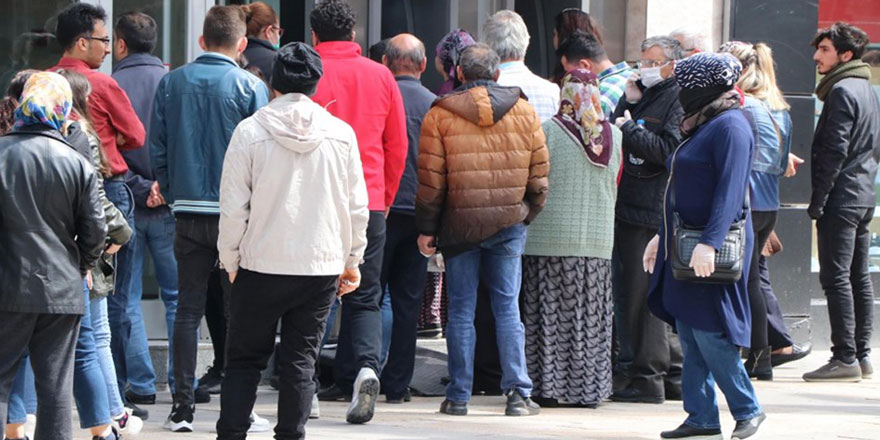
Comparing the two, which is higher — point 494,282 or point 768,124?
point 768,124

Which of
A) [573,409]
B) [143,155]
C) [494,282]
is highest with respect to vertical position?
[143,155]

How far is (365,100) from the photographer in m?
7.62

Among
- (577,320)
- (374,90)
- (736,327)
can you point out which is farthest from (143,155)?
(736,327)

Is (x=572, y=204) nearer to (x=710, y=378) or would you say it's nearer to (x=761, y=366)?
(x=710, y=378)

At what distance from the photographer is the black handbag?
6.60 metres

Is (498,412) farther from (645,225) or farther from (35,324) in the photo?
(35,324)

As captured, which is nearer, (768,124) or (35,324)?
(35,324)

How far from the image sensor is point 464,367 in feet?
25.3

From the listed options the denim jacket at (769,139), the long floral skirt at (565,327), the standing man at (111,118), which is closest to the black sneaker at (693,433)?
the long floral skirt at (565,327)

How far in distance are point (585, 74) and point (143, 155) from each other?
2283 mm

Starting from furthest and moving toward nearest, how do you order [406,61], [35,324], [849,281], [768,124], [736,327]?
[849,281] → [768,124] → [406,61] → [736,327] → [35,324]

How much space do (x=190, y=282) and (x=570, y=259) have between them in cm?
208

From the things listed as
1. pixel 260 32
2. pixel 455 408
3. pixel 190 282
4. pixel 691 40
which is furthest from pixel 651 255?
pixel 260 32

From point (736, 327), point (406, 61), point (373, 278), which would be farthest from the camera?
point (406, 61)
